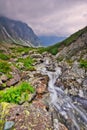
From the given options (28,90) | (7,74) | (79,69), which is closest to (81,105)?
(28,90)

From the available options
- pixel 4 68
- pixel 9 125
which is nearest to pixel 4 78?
pixel 4 68

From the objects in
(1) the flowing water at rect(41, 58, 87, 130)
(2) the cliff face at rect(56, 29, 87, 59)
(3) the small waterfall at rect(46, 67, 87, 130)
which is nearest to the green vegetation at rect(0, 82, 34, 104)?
(1) the flowing water at rect(41, 58, 87, 130)

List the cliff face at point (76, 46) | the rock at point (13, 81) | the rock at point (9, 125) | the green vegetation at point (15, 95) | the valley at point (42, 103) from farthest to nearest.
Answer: the cliff face at point (76, 46)
the rock at point (13, 81)
the green vegetation at point (15, 95)
the valley at point (42, 103)
the rock at point (9, 125)

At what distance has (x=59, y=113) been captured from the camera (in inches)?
956

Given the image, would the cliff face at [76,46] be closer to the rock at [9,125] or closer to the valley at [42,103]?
the valley at [42,103]

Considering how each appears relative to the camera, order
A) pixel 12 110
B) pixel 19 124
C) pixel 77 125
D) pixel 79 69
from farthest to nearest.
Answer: pixel 79 69 < pixel 77 125 < pixel 12 110 < pixel 19 124

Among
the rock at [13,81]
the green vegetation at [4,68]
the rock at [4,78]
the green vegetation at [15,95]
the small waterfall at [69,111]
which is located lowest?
the small waterfall at [69,111]

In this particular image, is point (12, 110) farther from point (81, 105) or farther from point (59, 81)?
point (59, 81)

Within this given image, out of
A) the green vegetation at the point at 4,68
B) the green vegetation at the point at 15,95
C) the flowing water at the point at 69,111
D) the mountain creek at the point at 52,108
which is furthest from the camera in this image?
the green vegetation at the point at 4,68

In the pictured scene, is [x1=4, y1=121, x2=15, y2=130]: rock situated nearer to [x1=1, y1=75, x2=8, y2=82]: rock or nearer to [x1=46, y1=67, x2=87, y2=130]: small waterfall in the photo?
[x1=46, y1=67, x2=87, y2=130]: small waterfall

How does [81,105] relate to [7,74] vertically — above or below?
below

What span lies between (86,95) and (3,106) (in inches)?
641

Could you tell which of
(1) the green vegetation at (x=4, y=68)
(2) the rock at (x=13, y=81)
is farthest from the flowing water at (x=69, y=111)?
(1) the green vegetation at (x=4, y=68)

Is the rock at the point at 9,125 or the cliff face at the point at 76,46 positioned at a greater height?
the cliff face at the point at 76,46
